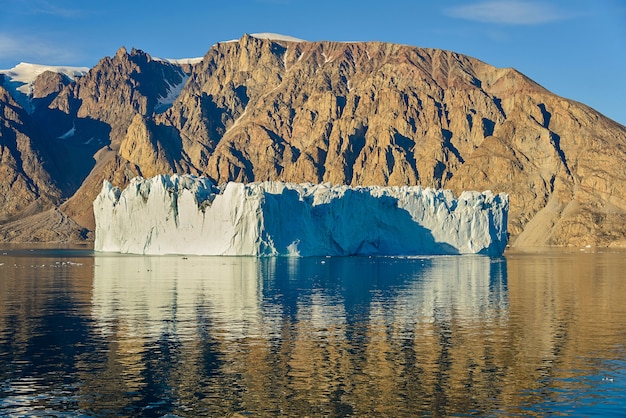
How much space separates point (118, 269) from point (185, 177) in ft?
132

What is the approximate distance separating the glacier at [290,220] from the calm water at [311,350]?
1938 inches

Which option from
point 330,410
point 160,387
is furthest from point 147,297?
point 330,410

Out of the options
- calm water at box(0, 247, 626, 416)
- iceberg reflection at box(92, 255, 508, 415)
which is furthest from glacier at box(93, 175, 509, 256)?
calm water at box(0, 247, 626, 416)

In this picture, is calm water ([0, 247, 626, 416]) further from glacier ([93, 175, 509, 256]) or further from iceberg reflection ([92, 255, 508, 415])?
glacier ([93, 175, 509, 256])

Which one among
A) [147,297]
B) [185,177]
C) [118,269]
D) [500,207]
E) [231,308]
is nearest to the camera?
[231,308]

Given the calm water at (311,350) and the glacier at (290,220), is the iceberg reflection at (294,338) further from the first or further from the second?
the glacier at (290,220)

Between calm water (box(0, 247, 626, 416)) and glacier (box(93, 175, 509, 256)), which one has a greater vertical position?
glacier (box(93, 175, 509, 256))

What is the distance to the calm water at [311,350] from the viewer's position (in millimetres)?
33062

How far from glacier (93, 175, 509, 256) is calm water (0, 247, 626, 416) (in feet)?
161

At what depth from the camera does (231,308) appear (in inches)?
2422

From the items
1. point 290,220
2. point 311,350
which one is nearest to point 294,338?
point 311,350

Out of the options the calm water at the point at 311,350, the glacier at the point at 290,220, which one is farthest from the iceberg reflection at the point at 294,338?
the glacier at the point at 290,220

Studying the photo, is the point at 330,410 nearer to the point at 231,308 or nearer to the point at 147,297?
the point at 231,308

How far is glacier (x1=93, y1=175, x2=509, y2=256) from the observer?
130125 mm
